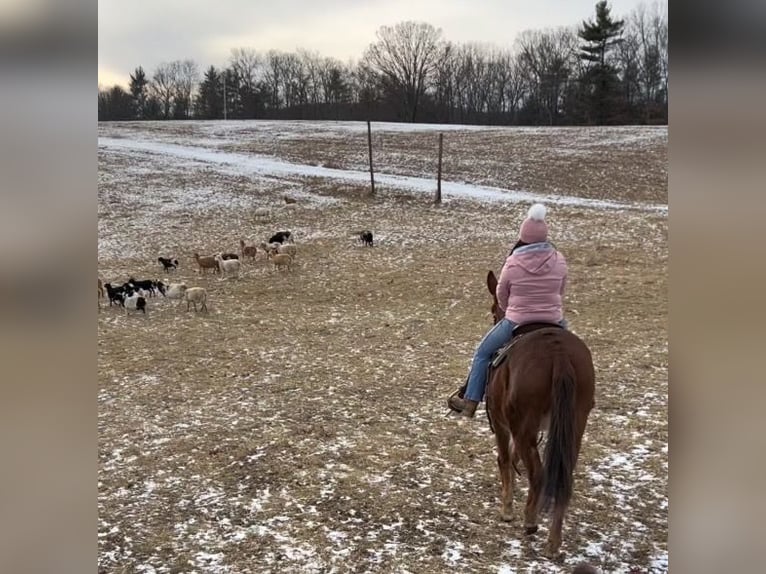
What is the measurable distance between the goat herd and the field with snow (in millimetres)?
292

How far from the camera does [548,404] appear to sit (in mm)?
3643

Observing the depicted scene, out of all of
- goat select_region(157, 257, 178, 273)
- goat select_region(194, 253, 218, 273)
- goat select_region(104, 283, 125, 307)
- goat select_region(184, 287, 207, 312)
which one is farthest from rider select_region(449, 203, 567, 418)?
goat select_region(157, 257, 178, 273)

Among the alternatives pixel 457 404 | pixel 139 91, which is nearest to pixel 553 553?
pixel 457 404

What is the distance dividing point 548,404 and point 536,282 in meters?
0.82

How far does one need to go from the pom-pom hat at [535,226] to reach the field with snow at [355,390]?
2.03m

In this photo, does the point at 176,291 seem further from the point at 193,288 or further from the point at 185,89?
the point at 185,89

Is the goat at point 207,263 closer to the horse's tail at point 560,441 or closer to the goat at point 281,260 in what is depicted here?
the goat at point 281,260

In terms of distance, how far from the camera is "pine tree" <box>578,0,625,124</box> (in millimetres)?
35969

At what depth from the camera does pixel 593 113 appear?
41250 mm

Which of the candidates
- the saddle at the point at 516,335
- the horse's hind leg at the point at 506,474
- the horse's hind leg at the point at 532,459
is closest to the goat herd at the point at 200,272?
the horse's hind leg at the point at 506,474
